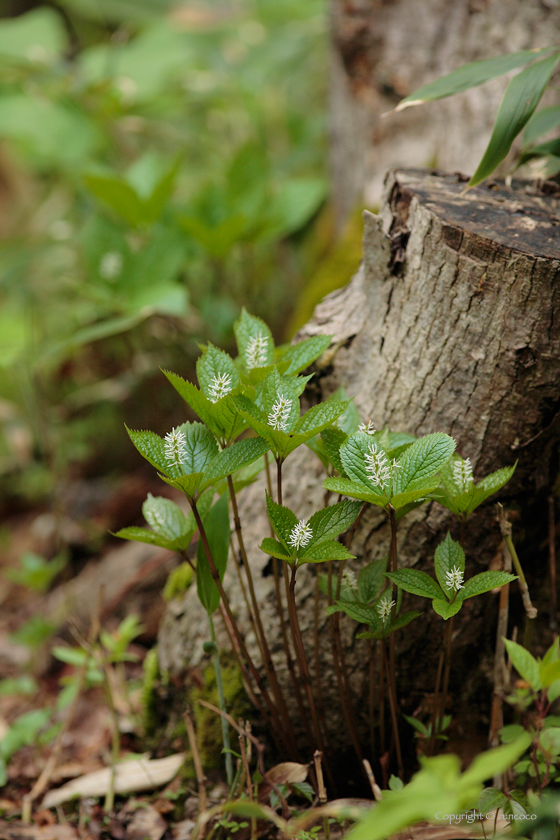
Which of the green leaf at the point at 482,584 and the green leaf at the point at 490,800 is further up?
the green leaf at the point at 482,584

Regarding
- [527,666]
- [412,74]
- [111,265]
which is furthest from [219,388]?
[412,74]

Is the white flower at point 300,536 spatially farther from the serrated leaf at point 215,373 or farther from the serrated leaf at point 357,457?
the serrated leaf at point 215,373

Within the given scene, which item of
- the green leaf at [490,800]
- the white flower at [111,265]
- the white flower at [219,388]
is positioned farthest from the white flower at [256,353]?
the white flower at [111,265]

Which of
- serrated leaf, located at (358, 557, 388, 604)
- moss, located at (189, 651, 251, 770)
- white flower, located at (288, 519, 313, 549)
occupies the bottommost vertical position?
moss, located at (189, 651, 251, 770)

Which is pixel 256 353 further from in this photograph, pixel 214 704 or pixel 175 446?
pixel 214 704

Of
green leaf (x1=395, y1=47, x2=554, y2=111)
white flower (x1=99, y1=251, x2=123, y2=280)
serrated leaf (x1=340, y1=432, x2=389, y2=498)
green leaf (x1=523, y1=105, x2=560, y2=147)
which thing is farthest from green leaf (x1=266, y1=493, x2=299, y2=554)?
white flower (x1=99, y1=251, x2=123, y2=280)

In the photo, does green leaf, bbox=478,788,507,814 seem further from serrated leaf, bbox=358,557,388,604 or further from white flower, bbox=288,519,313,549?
white flower, bbox=288,519,313,549

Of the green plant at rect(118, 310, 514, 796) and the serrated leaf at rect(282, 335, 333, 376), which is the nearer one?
the green plant at rect(118, 310, 514, 796)
